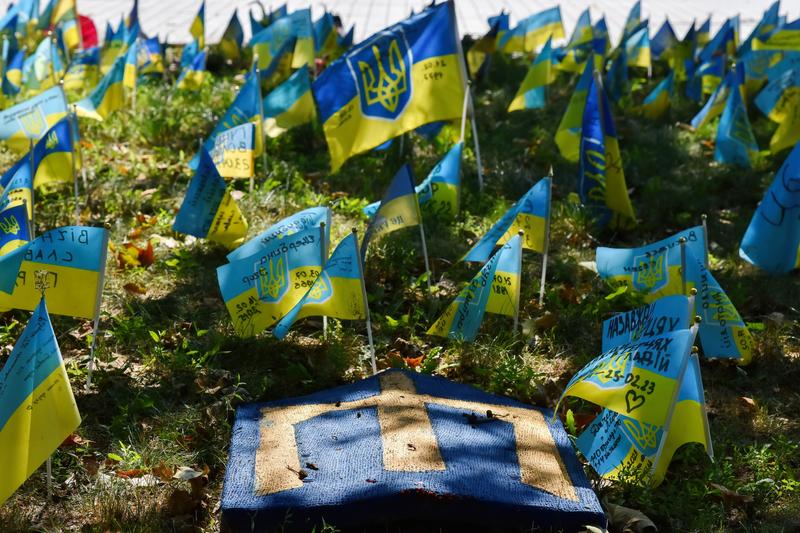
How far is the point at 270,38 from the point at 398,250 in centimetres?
336

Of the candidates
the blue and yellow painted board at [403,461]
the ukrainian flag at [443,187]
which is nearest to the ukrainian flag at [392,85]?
the ukrainian flag at [443,187]

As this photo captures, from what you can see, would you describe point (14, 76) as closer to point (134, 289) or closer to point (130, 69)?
point (130, 69)

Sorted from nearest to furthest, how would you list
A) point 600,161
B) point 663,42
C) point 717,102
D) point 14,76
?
point 600,161
point 717,102
point 14,76
point 663,42

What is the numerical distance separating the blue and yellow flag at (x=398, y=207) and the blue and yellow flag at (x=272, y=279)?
1.29 ft

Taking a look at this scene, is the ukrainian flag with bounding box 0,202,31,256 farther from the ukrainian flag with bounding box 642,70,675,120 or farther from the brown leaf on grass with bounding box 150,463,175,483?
the ukrainian flag with bounding box 642,70,675,120

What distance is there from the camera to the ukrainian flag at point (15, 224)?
4633 mm

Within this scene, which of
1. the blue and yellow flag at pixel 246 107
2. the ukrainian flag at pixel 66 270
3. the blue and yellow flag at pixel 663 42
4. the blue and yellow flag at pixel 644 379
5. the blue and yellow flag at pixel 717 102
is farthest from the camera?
the blue and yellow flag at pixel 663 42

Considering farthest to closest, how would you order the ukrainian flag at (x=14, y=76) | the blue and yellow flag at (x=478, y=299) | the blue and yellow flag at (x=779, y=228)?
the ukrainian flag at (x=14, y=76), the blue and yellow flag at (x=779, y=228), the blue and yellow flag at (x=478, y=299)

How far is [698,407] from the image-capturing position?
3.57 meters

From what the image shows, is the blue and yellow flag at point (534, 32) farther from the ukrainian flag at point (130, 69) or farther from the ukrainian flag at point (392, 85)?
the ukrainian flag at point (130, 69)

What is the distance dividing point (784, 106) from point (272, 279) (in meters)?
4.22

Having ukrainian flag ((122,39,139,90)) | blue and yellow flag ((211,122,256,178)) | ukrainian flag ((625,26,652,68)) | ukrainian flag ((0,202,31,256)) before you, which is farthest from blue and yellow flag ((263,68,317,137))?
ukrainian flag ((625,26,652,68))

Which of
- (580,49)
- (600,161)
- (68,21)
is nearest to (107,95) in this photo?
Answer: (68,21)

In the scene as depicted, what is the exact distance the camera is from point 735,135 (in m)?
6.70
